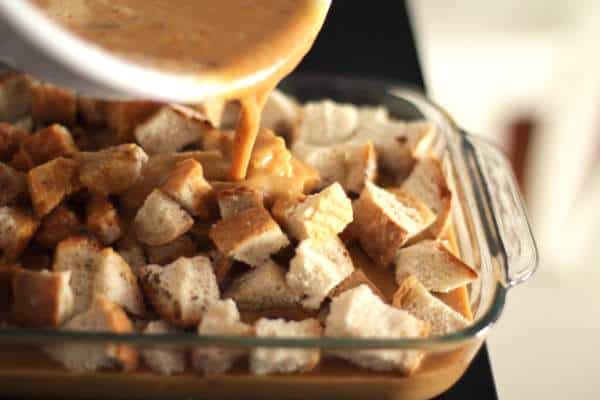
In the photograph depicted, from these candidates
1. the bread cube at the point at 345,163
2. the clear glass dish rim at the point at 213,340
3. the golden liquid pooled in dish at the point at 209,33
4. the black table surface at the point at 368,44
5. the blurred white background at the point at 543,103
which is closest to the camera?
the clear glass dish rim at the point at 213,340

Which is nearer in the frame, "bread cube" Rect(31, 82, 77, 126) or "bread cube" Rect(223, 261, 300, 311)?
A: "bread cube" Rect(223, 261, 300, 311)

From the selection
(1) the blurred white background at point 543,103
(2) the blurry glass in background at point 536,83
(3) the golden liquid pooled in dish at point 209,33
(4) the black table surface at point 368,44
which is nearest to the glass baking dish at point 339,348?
(3) the golden liquid pooled in dish at point 209,33

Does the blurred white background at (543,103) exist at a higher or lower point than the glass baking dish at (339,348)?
lower

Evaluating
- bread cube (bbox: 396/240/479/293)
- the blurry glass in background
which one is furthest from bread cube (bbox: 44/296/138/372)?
the blurry glass in background

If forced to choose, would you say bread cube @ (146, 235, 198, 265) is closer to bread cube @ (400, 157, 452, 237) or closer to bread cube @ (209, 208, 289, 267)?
bread cube @ (209, 208, 289, 267)

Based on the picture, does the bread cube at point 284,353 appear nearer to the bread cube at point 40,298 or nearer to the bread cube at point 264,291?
the bread cube at point 264,291

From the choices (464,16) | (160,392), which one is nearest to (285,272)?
(160,392)
